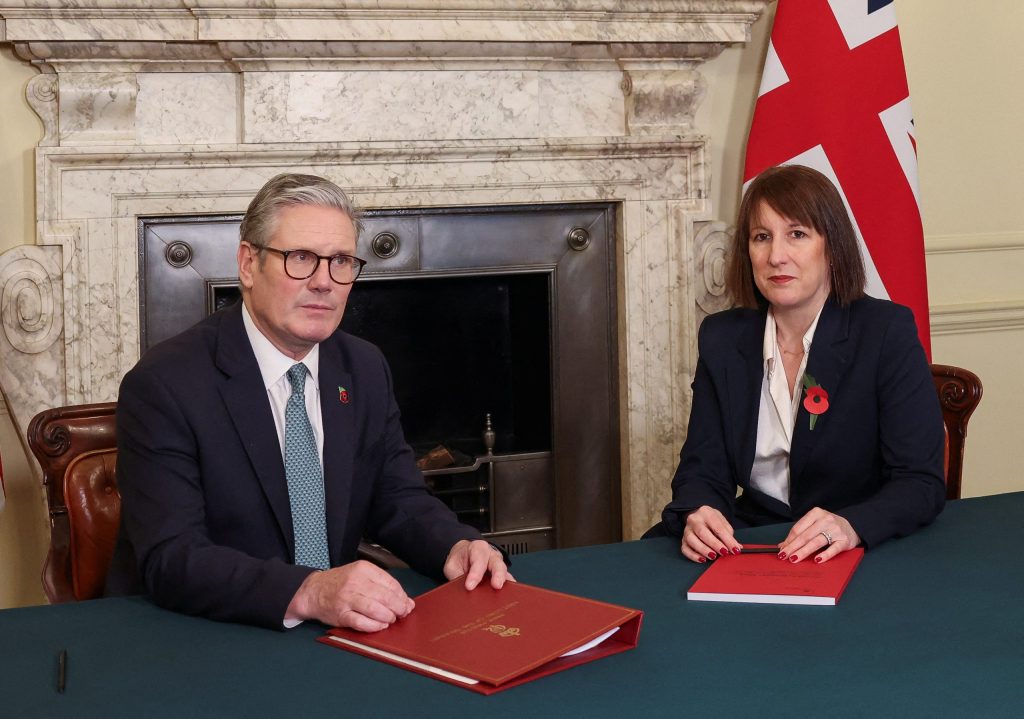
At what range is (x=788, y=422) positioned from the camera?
7.68 feet

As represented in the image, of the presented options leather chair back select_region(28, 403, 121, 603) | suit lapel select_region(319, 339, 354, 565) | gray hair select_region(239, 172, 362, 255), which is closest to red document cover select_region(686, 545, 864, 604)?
suit lapel select_region(319, 339, 354, 565)

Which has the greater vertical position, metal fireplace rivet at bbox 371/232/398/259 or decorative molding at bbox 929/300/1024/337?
metal fireplace rivet at bbox 371/232/398/259

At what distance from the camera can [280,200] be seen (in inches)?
74.3

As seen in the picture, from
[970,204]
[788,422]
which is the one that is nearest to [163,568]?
[788,422]

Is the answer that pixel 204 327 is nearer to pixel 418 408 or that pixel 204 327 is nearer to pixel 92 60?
pixel 92 60

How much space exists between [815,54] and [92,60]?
2.24 meters

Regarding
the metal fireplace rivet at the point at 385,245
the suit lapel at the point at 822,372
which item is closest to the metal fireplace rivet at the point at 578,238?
the metal fireplace rivet at the point at 385,245

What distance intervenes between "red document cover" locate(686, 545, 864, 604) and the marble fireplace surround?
1.93 m

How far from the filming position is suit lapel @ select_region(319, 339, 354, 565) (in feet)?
6.22

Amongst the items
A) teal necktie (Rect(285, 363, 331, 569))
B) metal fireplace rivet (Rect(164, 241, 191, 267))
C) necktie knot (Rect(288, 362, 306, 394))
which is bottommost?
teal necktie (Rect(285, 363, 331, 569))

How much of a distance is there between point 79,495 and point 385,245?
5.17 feet

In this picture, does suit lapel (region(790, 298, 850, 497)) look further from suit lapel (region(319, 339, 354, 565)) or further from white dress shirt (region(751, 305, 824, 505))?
suit lapel (region(319, 339, 354, 565))

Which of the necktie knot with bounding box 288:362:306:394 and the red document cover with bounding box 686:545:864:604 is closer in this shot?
the red document cover with bounding box 686:545:864:604

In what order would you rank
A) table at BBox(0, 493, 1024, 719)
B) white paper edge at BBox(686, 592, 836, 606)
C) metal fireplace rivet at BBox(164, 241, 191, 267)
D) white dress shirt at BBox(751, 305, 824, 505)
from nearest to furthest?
table at BBox(0, 493, 1024, 719) < white paper edge at BBox(686, 592, 836, 606) < white dress shirt at BBox(751, 305, 824, 505) < metal fireplace rivet at BBox(164, 241, 191, 267)
